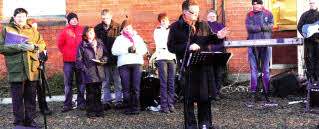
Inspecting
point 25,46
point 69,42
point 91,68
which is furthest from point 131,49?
point 25,46

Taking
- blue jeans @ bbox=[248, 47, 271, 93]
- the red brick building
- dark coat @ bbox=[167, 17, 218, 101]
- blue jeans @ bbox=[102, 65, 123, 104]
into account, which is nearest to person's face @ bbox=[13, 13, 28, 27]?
blue jeans @ bbox=[102, 65, 123, 104]

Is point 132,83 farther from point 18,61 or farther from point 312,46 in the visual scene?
point 312,46

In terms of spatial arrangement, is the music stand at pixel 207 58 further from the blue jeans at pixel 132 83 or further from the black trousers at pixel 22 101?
the black trousers at pixel 22 101

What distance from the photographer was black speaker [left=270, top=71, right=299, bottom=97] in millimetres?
8930

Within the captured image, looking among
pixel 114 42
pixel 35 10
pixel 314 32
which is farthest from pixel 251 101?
pixel 35 10

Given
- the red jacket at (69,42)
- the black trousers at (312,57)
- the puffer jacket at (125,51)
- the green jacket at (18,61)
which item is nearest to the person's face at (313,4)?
the black trousers at (312,57)

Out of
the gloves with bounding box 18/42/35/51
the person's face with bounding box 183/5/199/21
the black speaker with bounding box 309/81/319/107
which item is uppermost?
the person's face with bounding box 183/5/199/21

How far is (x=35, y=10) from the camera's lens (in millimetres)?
11750

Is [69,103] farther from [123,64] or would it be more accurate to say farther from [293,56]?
[293,56]

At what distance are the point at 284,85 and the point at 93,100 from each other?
4.32 m

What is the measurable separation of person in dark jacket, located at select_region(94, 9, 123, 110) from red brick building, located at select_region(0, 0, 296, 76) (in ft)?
7.39

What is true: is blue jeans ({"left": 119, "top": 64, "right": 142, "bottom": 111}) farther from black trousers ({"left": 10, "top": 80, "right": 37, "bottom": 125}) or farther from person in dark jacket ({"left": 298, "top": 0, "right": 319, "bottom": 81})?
person in dark jacket ({"left": 298, "top": 0, "right": 319, "bottom": 81})

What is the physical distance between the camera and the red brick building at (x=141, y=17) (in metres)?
10.5

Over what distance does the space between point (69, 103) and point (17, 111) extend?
183 centimetres
